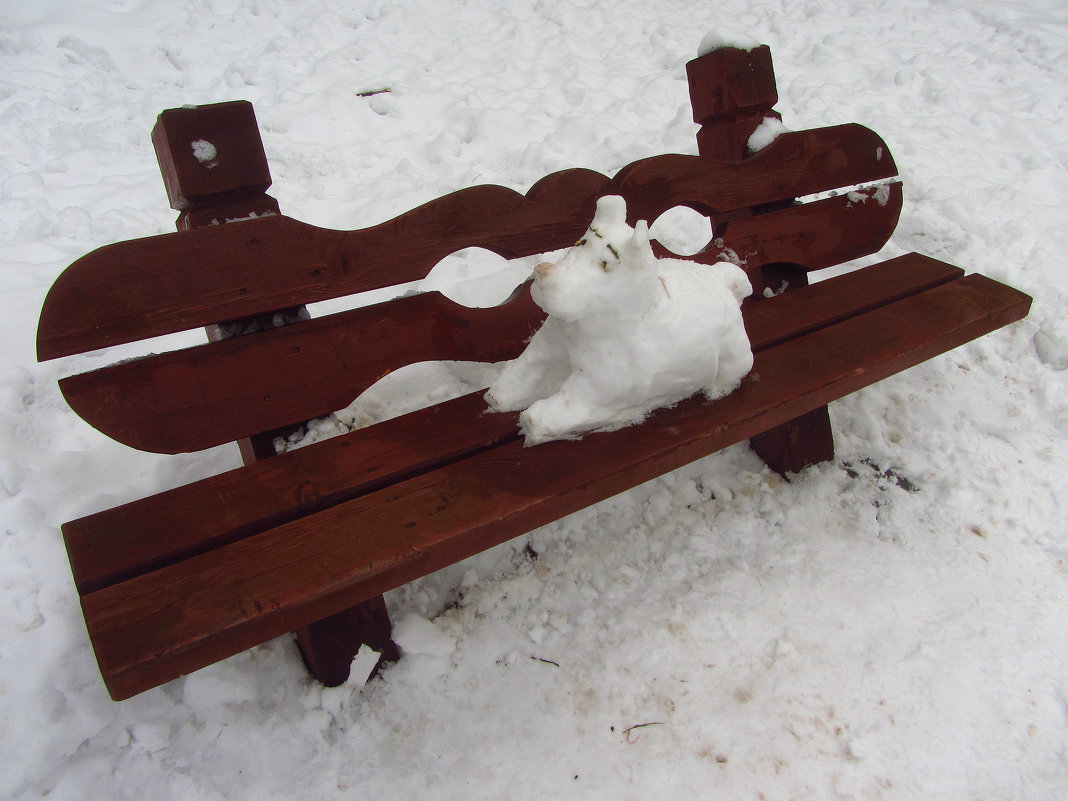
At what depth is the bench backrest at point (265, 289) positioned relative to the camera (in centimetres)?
166

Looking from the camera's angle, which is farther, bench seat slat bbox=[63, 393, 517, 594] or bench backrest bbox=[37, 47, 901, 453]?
bench backrest bbox=[37, 47, 901, 453]

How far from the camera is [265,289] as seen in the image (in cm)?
180

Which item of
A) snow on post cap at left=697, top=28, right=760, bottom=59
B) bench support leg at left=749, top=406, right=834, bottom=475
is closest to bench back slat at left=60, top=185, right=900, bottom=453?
bench support leg at left=749, top=406, right=834, bottom=475

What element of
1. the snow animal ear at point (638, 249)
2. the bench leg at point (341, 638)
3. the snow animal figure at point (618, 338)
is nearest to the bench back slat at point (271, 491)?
the snow animal figure at point (618, 338)

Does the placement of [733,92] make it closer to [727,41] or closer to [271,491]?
[727,41]

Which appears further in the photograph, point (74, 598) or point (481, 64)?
point (481, 64)

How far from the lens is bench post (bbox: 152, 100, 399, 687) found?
1.79 m

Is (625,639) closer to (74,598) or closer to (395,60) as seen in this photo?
(74,598)

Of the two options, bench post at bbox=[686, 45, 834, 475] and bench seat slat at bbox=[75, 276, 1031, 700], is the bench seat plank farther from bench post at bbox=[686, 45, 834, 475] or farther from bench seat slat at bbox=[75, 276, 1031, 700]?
bench post at bbox=[686, 45, 834, 475]

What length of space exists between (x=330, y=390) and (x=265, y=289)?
311 mm

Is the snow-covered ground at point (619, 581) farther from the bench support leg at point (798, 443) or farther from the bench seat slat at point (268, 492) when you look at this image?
the bench seat slat at point (268, 492)

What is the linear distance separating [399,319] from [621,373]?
648 millimetres

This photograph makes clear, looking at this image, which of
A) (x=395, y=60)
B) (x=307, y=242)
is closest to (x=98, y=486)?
(x=307, y=242)

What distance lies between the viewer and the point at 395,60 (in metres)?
4.43
